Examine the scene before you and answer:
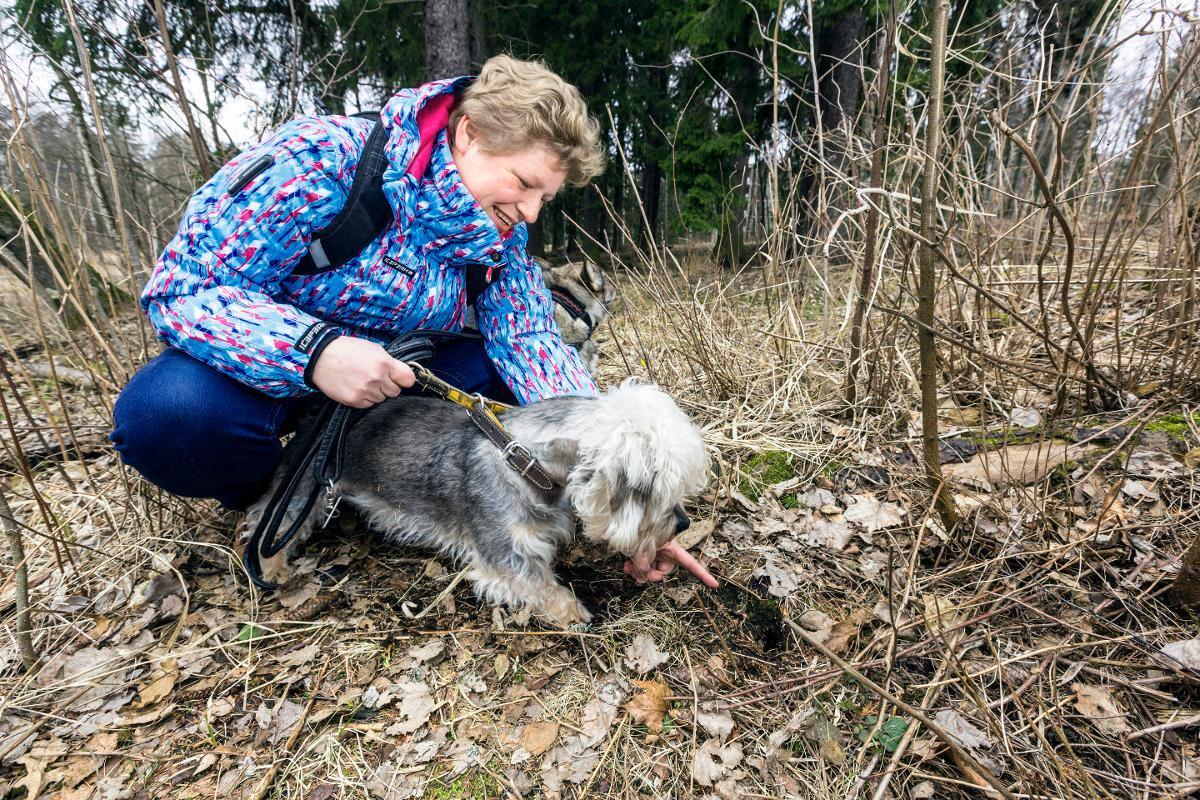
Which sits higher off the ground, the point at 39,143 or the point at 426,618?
the point at 39,143

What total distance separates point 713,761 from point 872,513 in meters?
1.58

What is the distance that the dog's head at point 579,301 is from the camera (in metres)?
5.08

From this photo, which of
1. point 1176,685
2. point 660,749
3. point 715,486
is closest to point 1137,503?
point 1176,685

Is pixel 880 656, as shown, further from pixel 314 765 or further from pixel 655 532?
pixel 314 765

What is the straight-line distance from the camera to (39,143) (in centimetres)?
310

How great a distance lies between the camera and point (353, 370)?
7.58ft

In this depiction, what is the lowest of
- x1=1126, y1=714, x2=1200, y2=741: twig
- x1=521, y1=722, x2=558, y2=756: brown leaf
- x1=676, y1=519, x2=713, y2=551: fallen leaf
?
x1=521, y1=722, x2=558, y2=756: brown leaf

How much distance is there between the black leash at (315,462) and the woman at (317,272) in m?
0.18

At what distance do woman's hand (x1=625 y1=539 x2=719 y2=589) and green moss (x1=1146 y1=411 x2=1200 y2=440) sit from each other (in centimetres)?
240

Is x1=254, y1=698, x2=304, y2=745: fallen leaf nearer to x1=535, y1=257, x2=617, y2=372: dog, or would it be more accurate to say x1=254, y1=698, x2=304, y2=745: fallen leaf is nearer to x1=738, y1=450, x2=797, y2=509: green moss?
x1=738, y1=450, x2=797, y2=509: green moss

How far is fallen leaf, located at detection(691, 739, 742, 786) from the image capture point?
199 cm

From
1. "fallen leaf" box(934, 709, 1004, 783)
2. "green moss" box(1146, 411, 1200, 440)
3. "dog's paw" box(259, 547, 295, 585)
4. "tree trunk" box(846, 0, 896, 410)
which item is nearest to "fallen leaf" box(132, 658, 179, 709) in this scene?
"dog's paw" box(259, 547, 295, 585)

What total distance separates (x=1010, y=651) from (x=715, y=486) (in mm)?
1556

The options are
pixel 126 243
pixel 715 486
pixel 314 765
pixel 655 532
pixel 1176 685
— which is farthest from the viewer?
pixel 715 486
